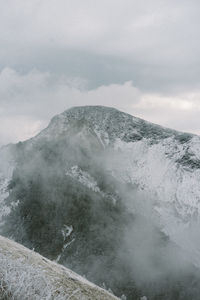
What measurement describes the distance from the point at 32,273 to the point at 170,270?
183820 millimetres

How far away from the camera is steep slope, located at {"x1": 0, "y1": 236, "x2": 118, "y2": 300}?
16.1 meters

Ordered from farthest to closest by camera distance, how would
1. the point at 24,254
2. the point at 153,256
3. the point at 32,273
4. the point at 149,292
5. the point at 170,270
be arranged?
1. the point at 153,256
2. the point at 170,270
3. the point at 149,292
4. the point at 24,254
5. the point at 32,273

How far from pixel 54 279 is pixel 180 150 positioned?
182343 millimetres

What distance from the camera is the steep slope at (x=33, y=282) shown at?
1612 cm

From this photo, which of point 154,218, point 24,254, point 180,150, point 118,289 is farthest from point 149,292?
point 24,254

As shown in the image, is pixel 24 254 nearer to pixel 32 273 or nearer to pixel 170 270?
pixel 32 273

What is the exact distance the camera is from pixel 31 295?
16203 mm

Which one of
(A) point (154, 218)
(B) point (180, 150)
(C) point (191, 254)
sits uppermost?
(B) point (180, 150)

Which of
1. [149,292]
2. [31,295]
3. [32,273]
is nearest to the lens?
[31,295]

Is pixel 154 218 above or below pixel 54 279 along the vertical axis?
below

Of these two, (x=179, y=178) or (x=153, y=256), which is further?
(x=153, y=256)

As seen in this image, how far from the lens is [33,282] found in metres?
17.1

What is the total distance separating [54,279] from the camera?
18.9 meters

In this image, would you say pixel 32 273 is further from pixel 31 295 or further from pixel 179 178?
pixel 179 178
